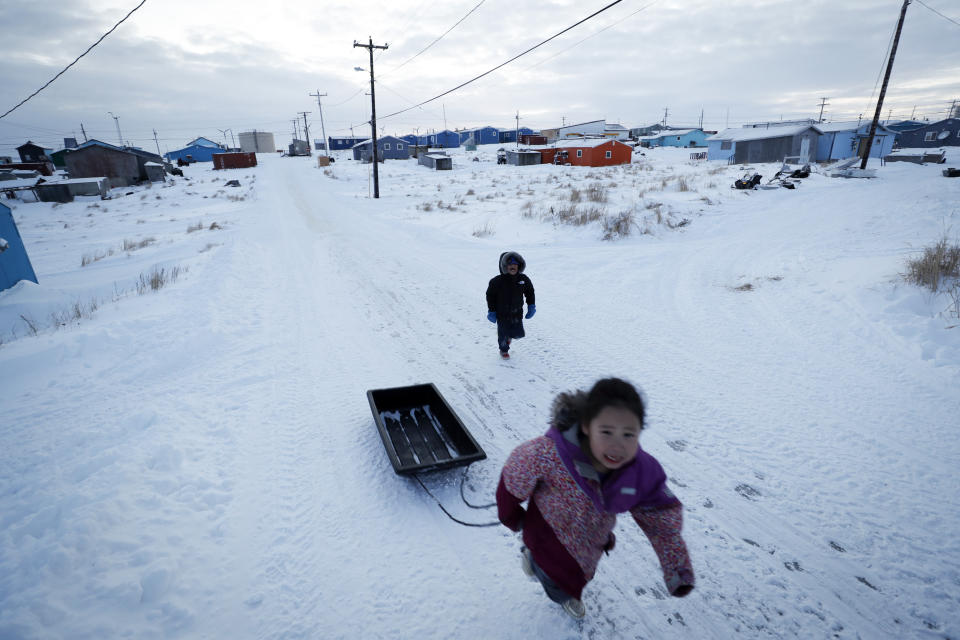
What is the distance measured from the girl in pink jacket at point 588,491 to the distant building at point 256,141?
10538cm

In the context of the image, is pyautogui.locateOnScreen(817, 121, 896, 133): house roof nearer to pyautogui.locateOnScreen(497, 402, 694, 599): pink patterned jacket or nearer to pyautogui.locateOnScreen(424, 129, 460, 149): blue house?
pyautogui.locateOnScreen(497, 402, 694, 599): pink patterned jacket

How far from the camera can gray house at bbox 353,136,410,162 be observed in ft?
189

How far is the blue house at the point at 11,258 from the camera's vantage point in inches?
326

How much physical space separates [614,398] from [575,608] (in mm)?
1562

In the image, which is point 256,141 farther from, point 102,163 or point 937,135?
point 937,135

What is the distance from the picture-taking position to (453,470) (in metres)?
3.62

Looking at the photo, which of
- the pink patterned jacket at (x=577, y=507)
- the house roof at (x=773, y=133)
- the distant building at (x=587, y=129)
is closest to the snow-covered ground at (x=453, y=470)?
the pink patterned jacket at (x=577, y=507)

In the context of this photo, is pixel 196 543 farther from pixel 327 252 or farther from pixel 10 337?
pixel 327 252

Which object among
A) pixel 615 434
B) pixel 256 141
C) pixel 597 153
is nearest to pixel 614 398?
pixel 615 434

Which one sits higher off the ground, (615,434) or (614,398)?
(614,398)

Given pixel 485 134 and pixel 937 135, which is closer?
pixel 937 135

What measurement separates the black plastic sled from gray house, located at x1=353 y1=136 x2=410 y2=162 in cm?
5845

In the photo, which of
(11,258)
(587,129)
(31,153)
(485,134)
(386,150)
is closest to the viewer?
(11,258)

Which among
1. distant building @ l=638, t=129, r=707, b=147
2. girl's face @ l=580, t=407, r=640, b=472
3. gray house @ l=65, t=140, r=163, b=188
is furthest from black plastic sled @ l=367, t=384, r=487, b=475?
distant building @ l=638, t=129, r=707, b=147
